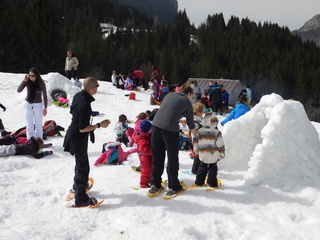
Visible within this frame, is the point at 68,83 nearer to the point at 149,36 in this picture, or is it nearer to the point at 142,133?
the point at 142,133

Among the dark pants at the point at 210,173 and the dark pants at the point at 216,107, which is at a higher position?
the dark pants at the point at 216,107

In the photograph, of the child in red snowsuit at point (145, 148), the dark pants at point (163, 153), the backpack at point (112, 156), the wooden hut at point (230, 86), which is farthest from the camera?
the wooden hut at point (230, 86)

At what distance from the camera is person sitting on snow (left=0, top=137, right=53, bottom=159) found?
5.42 meters

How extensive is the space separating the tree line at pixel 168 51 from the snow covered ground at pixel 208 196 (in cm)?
3093

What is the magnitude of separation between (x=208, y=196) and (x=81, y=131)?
1865 millimetres

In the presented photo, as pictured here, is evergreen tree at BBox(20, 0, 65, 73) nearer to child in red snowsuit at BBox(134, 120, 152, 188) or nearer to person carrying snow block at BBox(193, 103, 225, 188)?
child in red snowsuit at BBox(134, 120, 152, 188)

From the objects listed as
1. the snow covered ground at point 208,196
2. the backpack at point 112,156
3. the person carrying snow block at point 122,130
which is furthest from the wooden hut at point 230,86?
the snow covered ground at point 208,196

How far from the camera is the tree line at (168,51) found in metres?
32.8

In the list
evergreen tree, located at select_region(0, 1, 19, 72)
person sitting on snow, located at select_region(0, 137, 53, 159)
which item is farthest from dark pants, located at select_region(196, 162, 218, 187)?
evergreen tree, located at select_region(0, 1, 19, 72)

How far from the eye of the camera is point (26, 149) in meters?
5.55

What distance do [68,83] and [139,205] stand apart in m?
10.5

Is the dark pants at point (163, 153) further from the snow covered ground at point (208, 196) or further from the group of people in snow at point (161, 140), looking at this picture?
the snow covered ground at point (208, 196)

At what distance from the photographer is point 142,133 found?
408cm

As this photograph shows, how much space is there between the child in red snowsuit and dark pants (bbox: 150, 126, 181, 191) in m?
0.24
